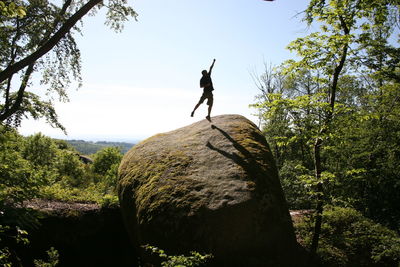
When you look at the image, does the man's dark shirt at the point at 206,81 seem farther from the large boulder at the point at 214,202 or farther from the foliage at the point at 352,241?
the foliage at the point at 352,241

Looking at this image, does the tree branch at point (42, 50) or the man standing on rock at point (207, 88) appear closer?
the tree branch at point (42, 50)

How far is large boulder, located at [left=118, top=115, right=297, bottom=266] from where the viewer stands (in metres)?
5.57

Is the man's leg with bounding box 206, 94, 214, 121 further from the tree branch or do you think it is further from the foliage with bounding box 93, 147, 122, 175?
the foliage with bounding box 93, 147, 122, 175

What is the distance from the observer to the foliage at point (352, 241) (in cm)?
705

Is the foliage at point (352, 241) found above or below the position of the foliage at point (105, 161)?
below

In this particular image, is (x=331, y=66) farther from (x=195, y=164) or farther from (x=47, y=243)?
(x=47, y=243)

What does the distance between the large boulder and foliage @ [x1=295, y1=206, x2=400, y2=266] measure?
6.80 ft

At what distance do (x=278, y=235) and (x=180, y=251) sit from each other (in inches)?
92.4

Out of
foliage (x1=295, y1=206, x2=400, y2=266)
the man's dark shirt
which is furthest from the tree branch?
foliage (x1=295, y1=206, x2=400, y2=266)

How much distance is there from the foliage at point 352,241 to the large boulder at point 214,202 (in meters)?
2.07

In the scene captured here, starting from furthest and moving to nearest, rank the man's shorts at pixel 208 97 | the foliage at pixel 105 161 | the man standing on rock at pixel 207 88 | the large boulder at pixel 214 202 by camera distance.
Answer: the foliage at pixel 105 161, the man's shorts at pixel 208 97, the man standing on rock at pixel 207 88, the large boulder at pixel 214 202

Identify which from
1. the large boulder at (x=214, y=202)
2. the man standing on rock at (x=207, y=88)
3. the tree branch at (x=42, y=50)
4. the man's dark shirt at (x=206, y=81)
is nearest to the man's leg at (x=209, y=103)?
the man standing on rock at (x=207, y=88)

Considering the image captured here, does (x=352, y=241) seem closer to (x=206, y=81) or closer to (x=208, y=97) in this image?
(x=208, y=97)

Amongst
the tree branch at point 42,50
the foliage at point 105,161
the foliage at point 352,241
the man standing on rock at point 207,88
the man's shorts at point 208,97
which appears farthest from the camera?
the foliage at point 105,161
